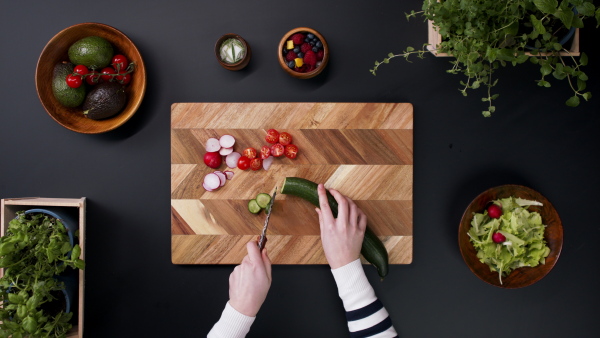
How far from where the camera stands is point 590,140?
1.60m

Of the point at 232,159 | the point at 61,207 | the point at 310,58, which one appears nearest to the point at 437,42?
the point at 310,58

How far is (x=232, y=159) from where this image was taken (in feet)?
4.99

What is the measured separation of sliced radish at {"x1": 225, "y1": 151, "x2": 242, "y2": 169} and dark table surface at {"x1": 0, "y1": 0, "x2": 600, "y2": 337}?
0.21 m

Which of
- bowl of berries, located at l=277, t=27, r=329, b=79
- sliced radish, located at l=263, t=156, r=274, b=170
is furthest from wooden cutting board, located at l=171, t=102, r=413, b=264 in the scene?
bowl of berries, located at l=277, t=27, r=329, b=79

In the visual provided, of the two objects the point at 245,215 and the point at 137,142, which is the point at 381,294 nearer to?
the point at 245,215

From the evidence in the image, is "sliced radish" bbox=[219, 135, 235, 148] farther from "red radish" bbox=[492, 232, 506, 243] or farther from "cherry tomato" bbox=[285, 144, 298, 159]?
"red radish" bbox=[492, 232, 506, 243]

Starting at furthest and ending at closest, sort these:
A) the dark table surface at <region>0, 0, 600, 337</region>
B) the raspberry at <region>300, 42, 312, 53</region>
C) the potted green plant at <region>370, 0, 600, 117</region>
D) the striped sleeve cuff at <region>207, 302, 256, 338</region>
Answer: the dark table surface at <region>0, 0, 600, 337</region>
the raspberry at <region>300, 42, 312, 53</region>
the striped sleeve cuff at <region>207, 302, 256, 338</region>
the potted green plant at <region>370, 0, 600, 117</region>

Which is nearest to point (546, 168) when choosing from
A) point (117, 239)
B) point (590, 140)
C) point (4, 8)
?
point (590, 140)

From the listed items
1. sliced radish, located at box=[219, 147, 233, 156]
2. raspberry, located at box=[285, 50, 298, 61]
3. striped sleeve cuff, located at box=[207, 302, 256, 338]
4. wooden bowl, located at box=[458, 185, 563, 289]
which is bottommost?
striped sleeve cuff, located at box=[207, 302, 256, 338]

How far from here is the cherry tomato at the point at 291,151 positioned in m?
1.51

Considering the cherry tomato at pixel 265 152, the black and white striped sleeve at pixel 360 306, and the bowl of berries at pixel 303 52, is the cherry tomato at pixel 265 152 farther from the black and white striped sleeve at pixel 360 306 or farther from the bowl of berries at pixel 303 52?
the black and white striped sleeve at pixel 360 306

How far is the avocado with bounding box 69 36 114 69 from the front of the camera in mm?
1421

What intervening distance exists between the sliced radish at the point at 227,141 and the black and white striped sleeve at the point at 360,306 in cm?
59

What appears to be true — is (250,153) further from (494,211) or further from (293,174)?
(494,211)
